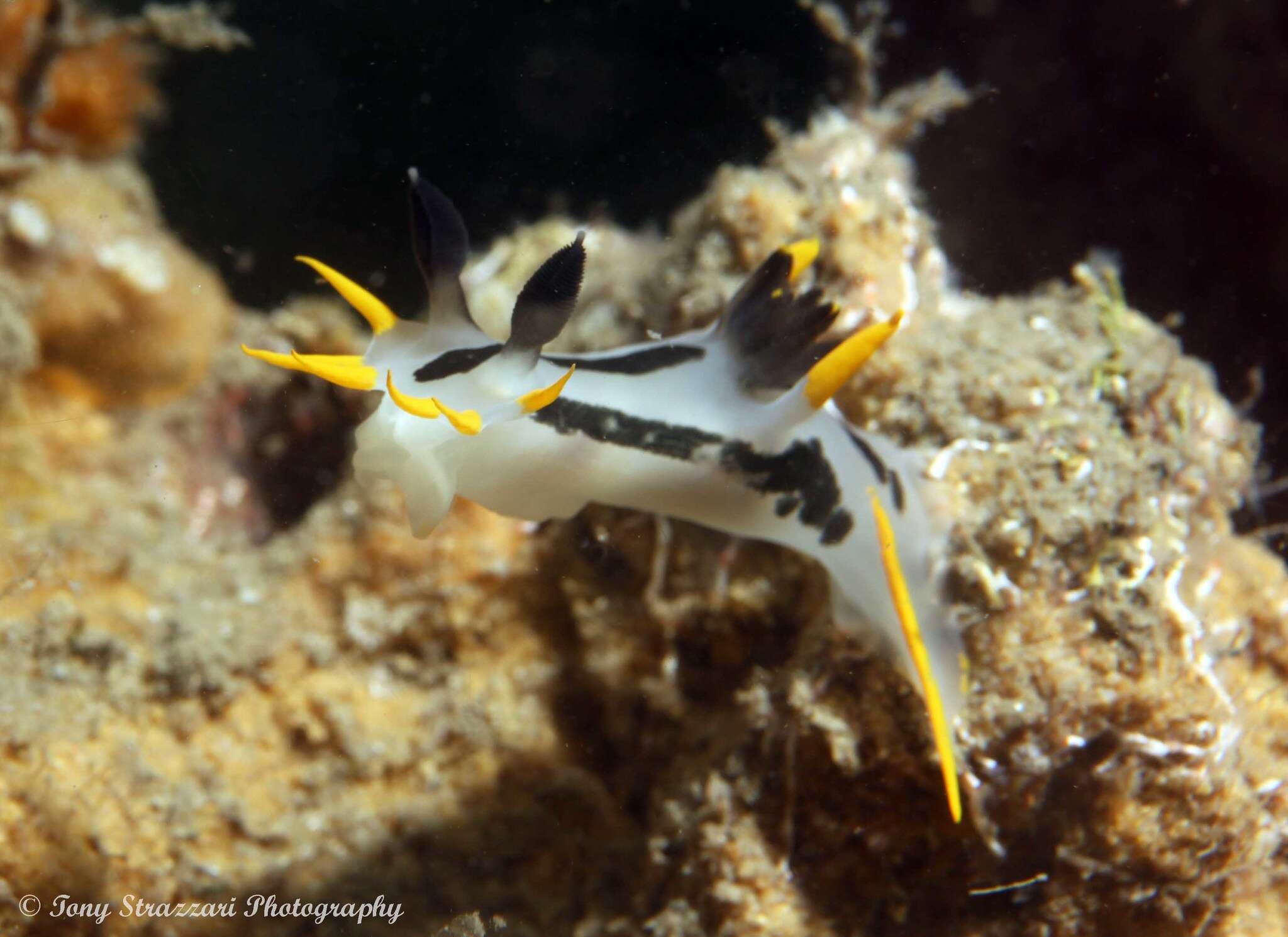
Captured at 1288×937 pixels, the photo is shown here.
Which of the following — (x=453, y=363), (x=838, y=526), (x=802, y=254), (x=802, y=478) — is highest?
(x=802, y=254)

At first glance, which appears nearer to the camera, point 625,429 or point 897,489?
point 625,429

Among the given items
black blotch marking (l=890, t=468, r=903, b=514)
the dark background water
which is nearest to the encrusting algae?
black blotch marking (l=890, t=468, r=903, b=514)

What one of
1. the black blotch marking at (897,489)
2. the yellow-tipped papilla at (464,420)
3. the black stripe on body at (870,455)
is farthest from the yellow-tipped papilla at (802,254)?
the yellow-tipped papilla at (464,420)

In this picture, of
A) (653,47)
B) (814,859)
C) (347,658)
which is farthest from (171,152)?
(814,859)

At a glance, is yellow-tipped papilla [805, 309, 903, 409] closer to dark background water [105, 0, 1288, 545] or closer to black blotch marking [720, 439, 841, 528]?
black blotch marking [720, 439, 841, 528]

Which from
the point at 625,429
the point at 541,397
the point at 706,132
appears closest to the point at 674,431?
the point at 625,429

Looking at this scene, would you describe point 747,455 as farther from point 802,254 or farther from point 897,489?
point 802,254

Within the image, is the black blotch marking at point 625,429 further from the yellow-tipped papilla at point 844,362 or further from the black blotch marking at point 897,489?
the black blotch marking at point 897,489
